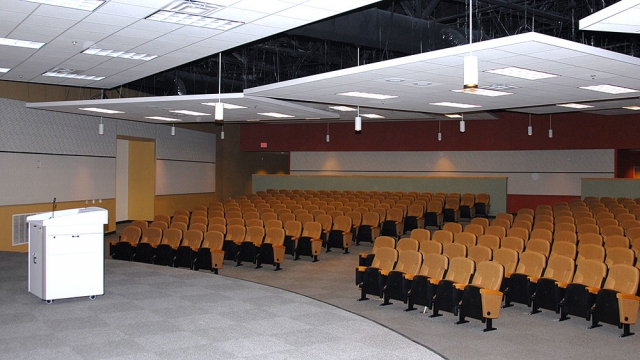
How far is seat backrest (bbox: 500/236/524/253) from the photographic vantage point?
10.8 m

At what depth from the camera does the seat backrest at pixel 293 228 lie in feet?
46.4

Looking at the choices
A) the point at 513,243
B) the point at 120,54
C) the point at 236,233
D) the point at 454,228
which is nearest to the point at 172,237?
the point at 236,233

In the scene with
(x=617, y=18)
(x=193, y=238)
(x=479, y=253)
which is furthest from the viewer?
(x=193, y=238)

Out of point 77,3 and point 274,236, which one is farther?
point 274,236

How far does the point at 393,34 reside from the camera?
12242 mm

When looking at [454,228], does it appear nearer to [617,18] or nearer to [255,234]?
[255,234]

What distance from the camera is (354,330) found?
631cm

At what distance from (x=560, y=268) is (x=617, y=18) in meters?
4.59

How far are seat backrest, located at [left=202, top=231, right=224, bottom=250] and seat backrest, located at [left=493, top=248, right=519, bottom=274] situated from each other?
580 cm

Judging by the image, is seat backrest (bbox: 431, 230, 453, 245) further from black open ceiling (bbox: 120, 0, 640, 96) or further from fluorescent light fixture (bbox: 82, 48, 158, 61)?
fluorescent light fixture (bbox: 82, 48, 158, 61)

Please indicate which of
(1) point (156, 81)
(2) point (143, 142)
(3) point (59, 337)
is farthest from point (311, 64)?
(3) point (59, 337)

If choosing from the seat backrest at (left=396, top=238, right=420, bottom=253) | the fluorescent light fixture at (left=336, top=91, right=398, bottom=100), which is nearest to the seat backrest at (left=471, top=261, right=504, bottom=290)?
the seat backrest at (left=396, top=238, right=420, bottom=253)

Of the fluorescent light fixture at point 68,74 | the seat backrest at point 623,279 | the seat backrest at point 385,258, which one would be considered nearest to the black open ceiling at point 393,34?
the fluorescent light fixture at point 68,74

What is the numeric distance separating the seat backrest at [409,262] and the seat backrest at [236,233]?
4777 mm
